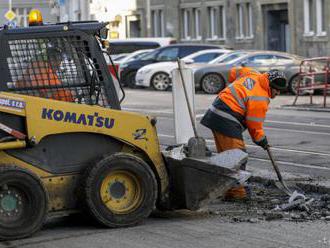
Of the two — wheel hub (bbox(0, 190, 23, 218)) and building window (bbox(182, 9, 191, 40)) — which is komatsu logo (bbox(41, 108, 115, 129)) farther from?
building window (bbox(182, 9, 191, 40))

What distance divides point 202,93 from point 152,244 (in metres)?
23.4

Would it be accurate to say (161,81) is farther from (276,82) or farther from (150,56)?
(276,82)

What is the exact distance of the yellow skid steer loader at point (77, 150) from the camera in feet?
28.9

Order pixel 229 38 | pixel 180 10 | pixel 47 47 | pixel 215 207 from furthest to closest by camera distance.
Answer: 1. pixel 180 10
2. pixel 229 38
3. pixel 215 207
4. pixel 47 47

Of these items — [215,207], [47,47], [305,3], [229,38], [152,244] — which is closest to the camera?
[152,244]

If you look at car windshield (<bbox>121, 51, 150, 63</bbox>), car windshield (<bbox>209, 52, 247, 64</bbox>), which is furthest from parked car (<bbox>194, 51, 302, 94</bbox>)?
car windshield (<bbox>121, 51, 150, 63</bbox>)

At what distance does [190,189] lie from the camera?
374 inches

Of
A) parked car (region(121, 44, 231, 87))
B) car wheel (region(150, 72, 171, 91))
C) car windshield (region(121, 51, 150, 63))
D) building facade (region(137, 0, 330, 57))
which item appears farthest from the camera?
building facade (region(137, 0, 330, 57))

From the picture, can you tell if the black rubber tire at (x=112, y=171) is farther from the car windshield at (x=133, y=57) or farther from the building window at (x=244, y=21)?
the building window at (x=244, y=21)

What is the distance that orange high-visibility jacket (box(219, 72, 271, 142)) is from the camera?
34.9 feet

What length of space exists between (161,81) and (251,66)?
4947mm

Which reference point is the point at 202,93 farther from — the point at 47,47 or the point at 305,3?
the point at 47,47

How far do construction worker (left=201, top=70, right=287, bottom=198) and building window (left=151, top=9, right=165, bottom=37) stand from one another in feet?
155

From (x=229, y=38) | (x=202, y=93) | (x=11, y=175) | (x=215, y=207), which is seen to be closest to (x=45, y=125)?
(x=11, y=175)
